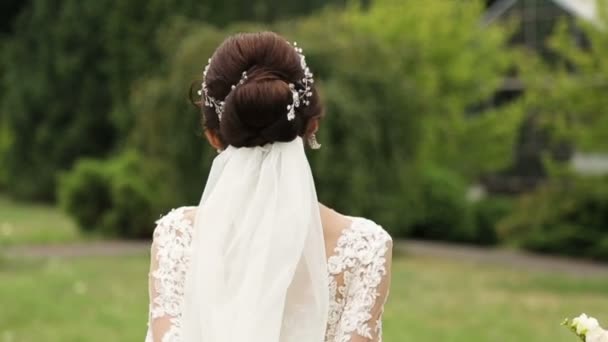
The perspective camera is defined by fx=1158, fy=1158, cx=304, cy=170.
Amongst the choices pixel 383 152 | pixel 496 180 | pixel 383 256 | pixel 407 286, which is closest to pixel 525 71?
pixel 383 152

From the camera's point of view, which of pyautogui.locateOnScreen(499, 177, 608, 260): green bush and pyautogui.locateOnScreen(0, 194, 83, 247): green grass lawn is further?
pyautogui.locateOnScreen(0, 194, 83, 247): green grass lawn

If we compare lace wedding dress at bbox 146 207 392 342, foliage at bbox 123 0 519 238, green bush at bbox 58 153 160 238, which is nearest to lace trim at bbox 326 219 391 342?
lace wedding dress at bbox 146 207 392 342

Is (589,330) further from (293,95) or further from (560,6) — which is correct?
(560,6)

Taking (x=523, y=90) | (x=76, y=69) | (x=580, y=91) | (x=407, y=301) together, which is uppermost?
(x=76, y=69)

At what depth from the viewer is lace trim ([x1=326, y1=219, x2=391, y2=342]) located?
2.46 m

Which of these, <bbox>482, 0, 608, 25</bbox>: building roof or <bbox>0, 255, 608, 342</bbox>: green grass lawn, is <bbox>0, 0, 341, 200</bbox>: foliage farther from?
<bbox>0, 255, 608, 342</bbox>: green grass lawn

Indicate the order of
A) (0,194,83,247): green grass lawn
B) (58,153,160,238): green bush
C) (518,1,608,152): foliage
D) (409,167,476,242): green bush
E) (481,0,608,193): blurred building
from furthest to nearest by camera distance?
(481,0,608,193): blurred building → (409,167,476,242): green bush → (58,153,160,238): green bush → (0,194,83,247): green grass lawn → (518,1,608,152): foliage

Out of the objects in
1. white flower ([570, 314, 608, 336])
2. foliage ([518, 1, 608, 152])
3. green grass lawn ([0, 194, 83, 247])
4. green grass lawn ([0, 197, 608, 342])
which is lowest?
green grass lawn ([0, 194, 83, 247])

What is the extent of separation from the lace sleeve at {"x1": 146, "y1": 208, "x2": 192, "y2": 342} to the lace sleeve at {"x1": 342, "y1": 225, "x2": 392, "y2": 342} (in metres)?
0.36

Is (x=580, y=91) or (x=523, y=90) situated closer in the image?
(x=580, y=91)

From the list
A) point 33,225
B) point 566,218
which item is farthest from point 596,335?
point 33,225

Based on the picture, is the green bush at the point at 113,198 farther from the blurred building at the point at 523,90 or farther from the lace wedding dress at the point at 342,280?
the lace wedding dress at the point at 342,280

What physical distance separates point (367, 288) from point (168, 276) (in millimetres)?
427

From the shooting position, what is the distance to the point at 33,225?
70.1 ft
